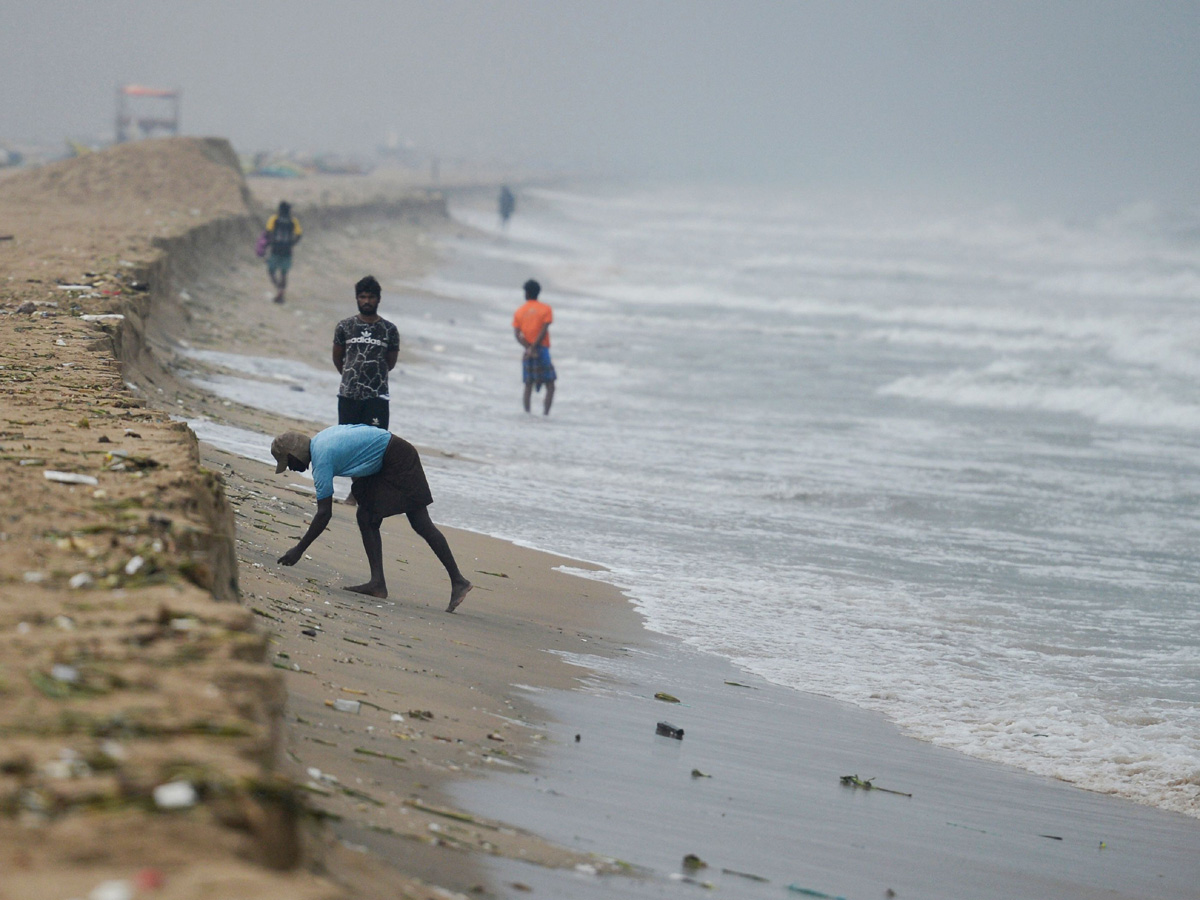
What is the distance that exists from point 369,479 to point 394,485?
14 centimetres

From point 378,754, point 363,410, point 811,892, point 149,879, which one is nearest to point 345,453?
point 363,410

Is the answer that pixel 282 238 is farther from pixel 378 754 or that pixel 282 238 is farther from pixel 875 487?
pixel 378 754

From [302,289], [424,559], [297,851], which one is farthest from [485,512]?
[302,289]

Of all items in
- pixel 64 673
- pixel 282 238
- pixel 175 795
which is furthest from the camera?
pixel 282 238

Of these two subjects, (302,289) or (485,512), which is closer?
(485,512)

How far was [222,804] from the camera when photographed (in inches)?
110

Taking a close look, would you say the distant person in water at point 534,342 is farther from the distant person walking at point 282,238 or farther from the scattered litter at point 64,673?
the scattered litter at point 64,673

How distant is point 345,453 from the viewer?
6.73m

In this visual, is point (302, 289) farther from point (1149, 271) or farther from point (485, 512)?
point (1149, 271)

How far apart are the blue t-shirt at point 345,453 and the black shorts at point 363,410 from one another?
3.71 feet

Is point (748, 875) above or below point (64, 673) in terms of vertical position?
below

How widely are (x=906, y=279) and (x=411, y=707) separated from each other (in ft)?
131

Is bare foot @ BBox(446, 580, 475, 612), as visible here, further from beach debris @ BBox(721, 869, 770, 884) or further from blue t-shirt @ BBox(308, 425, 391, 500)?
beach debris @ BBox(721, 869, 770, 884)

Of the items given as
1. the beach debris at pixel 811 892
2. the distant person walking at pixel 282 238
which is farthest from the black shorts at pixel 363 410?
the distant person walking at pixel 282 238
